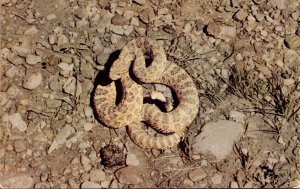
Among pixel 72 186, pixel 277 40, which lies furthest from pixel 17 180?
pixel 277 40

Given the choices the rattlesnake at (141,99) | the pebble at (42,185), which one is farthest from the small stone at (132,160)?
the pebble at (42,185)

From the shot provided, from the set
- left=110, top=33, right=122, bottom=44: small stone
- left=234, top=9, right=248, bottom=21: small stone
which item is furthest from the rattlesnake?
left=234, top=9, right=248, bottom=21: small stone

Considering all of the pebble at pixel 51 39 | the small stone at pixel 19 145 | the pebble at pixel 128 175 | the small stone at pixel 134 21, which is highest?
the small stone at pixel 134 21

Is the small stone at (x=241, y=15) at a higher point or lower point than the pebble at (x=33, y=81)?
higher

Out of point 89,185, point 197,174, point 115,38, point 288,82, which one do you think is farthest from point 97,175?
point 288,82

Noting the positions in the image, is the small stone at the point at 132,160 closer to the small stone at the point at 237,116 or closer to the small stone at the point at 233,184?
the small stone at the point at 233,184

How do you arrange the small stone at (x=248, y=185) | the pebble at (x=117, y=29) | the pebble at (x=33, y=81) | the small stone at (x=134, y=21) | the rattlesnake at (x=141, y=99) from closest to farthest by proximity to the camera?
the small stone at (x=248, y=185) < the rattlesnake at (x=141, y=99) < the pebble at (x=33, y=81) < the pebble at (x=117, y=29) < the small stone at (x=134, y=21)

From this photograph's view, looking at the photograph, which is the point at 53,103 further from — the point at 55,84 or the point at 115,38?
the point at 115,38

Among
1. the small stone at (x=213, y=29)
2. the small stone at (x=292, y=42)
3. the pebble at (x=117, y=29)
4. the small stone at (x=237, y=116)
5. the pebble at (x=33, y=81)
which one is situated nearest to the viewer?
the small stone at (x=237, y=116)
